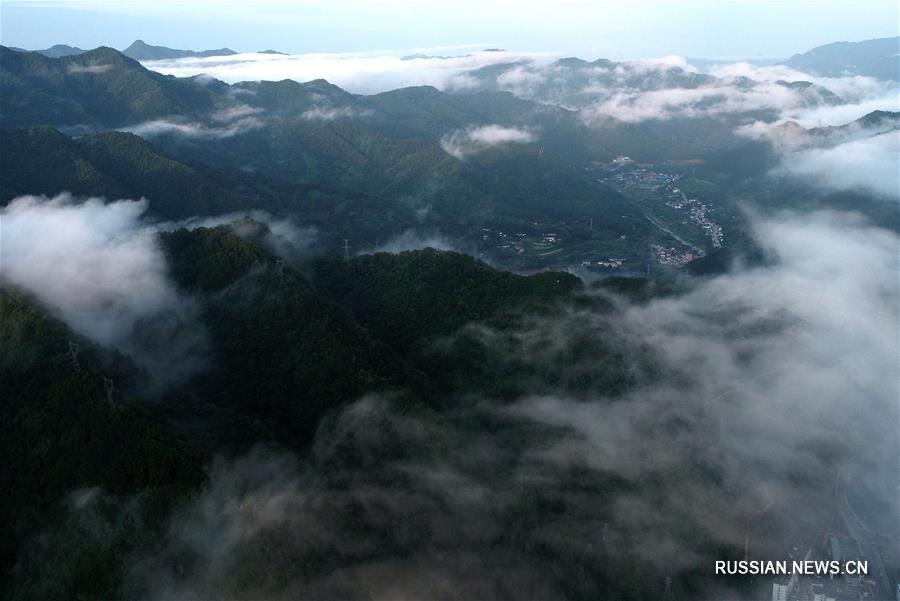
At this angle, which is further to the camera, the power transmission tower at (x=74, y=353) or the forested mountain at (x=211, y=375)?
the power transmission tower at (x=74, y=353)

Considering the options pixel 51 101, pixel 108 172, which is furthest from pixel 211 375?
pixel 51 101

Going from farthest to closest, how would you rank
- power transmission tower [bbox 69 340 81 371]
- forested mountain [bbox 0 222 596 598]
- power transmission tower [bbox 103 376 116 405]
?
power transmission tower [bbox 69 340 81 371], power transmission tower [bbox 103 376 116 405], forested mountain [bbox 0 222 596 598]

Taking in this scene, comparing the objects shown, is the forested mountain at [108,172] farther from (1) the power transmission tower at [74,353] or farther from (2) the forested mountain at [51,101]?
(1) the power transmission tower at [74,353]

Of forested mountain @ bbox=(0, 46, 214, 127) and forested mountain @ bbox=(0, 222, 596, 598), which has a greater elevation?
forested mountain @ bbox=(0, 46, 214, 127)

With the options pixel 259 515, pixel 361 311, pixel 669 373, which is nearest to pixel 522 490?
pixel 259 515

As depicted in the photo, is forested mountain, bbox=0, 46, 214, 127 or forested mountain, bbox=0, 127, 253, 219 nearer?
forested mountain, bbox=0, 127, 253, 219

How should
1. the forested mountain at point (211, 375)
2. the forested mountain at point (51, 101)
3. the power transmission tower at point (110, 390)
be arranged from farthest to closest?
the forested mountain at point (51, 101)
the power transmission tower at point (110, 390)
the forested mountain at point (211, 375)

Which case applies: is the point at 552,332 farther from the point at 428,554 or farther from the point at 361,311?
the point at 428,554

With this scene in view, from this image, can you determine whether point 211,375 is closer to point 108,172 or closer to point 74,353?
point 74,353

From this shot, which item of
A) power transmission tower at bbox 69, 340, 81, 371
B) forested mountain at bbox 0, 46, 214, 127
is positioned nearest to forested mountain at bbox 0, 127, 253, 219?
forested mountain at bbox 0, 46, 214, 127

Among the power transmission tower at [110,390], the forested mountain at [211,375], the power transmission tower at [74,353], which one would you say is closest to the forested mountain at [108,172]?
the forested mountain at [211,375]

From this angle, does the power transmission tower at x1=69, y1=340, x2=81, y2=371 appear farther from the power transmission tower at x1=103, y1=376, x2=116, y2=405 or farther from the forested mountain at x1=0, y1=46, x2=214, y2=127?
the forested mountain at x1=0, y1=46, x2=214, y2=127
